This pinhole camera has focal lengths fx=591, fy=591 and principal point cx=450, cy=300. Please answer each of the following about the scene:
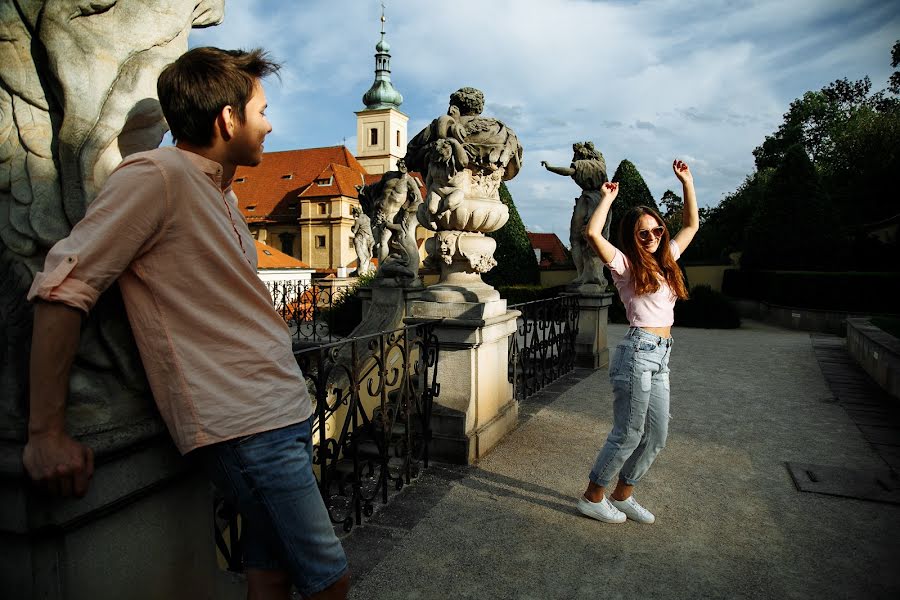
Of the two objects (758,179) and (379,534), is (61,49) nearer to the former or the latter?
(379,534)

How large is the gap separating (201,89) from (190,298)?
50 centimetres

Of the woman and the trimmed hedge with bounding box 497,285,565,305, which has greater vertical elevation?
the woman

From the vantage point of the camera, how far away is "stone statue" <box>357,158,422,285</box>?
10531mm

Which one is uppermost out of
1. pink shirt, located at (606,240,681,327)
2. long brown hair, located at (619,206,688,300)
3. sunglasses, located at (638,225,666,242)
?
sunglasses, located at (638,225,666,242)

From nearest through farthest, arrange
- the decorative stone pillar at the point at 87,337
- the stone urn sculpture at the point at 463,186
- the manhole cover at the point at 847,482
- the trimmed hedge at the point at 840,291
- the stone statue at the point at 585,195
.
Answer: the decorative stone pillar at the point at 87,337
the manhole cover at the point at 847,482
the stone urn sculpture at the point at 463,186
the stone statue at the point at 585,195
the trimmed hedge at the point at 840,291

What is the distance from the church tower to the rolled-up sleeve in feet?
221

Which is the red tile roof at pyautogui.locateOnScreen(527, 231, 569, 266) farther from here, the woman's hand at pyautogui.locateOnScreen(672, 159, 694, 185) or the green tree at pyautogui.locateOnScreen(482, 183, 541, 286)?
the woman's hand at pyautogui.locateOnScreen(672, 159, 694, 185)

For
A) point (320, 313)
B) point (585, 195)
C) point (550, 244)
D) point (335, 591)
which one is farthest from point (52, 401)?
point (550, 244)

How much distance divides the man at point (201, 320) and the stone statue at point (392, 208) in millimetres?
8866

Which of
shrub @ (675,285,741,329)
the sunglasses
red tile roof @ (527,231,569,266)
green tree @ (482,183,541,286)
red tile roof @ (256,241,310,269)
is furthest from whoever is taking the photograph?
red tile roof @ (527,231,569,266)

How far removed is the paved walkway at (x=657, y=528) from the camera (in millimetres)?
2830

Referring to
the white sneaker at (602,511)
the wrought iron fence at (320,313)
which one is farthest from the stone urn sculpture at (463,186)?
the wrought iron fence at (320,313)

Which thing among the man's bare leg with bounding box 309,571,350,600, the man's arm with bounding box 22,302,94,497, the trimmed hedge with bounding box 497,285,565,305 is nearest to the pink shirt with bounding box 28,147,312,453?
the man's arm with bounding box 22,302,94,497

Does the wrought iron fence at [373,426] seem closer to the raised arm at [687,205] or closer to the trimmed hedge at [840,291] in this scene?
the raised arm at [687,205]
